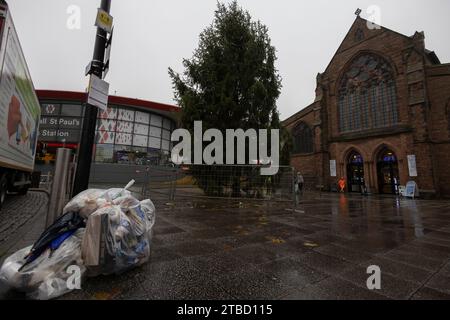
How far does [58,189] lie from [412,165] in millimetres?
21670

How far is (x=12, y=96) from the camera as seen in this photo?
509cm

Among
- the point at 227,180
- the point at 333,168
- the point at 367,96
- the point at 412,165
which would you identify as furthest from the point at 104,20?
the point at 367,96

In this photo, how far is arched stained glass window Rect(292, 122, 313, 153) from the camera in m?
24.4

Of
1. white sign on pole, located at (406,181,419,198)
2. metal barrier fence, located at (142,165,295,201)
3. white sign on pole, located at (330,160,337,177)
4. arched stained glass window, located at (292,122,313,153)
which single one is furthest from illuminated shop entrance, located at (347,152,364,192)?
metal barrier fence, located at (142,165,295,201)

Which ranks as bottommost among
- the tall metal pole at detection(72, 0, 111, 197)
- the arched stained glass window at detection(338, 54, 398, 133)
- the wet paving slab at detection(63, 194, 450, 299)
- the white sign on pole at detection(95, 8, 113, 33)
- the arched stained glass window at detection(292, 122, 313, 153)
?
the wet paving slab at detection(63, 194, 450, 299)

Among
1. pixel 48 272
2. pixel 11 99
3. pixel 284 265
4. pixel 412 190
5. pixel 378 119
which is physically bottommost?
pixel 284 265

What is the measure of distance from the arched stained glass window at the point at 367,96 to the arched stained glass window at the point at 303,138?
3531 mm

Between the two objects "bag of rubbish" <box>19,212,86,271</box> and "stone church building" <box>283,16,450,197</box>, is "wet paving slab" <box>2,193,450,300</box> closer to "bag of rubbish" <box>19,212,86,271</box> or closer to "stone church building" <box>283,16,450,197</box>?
"bag of rubbish" <box>19,212,86,271</box>

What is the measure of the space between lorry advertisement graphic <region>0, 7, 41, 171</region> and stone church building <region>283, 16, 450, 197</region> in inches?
880

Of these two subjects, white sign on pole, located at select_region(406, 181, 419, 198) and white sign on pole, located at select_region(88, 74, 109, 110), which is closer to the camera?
white sign on pole, located at select_region(88, 74, 109, 110)

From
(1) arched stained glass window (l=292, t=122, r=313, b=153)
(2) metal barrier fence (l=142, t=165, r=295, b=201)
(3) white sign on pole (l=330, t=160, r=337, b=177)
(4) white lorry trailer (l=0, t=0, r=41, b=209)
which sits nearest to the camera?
(4) white lorry trailer (l=0, t=0, r=41, b=209)

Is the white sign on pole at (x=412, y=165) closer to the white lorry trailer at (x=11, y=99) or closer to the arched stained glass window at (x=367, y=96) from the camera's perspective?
the arched stained glass window at (x=367, y=96)

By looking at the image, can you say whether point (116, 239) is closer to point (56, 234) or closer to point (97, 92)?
point (56, 234)
